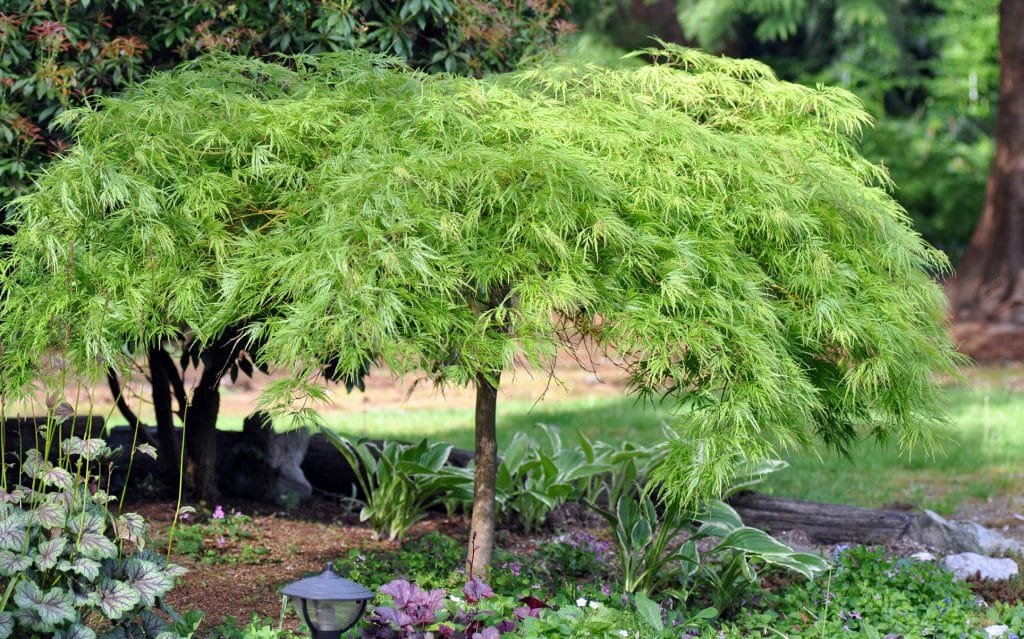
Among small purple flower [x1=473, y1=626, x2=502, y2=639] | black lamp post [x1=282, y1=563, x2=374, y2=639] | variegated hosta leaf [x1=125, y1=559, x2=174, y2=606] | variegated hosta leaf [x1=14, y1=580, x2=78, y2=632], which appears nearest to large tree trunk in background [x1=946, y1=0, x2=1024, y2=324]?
small purple flower [x1=473, y1=626, x2=502, y2=639]

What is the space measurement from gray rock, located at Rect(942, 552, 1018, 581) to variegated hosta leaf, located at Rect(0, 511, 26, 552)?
14.4 ft

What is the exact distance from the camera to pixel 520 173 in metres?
3.65

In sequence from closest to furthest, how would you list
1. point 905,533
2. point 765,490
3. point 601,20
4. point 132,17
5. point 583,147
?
point 583,147, point 132,17, point 905,533, point 765,490, point 601,20

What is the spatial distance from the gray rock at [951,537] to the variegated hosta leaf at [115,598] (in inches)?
172

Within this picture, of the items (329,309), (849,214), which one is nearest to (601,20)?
(849,214)

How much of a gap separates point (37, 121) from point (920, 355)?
14.0ft

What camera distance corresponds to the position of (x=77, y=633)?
3461mm

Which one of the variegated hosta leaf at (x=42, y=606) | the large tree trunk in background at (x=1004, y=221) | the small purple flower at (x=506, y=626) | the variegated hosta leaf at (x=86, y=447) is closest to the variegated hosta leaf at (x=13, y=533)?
the variegated hosta leaf at (x=42, y=606)

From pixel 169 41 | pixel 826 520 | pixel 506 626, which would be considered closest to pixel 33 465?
pixel 506 626

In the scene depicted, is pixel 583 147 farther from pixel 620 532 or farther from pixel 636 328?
pixel 620 532

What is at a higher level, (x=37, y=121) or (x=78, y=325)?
(x=37, y=121)

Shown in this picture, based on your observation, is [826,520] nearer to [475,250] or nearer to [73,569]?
[475,250]

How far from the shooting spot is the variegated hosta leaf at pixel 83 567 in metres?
3.45

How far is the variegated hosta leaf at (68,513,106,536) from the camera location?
3586 millimetres
